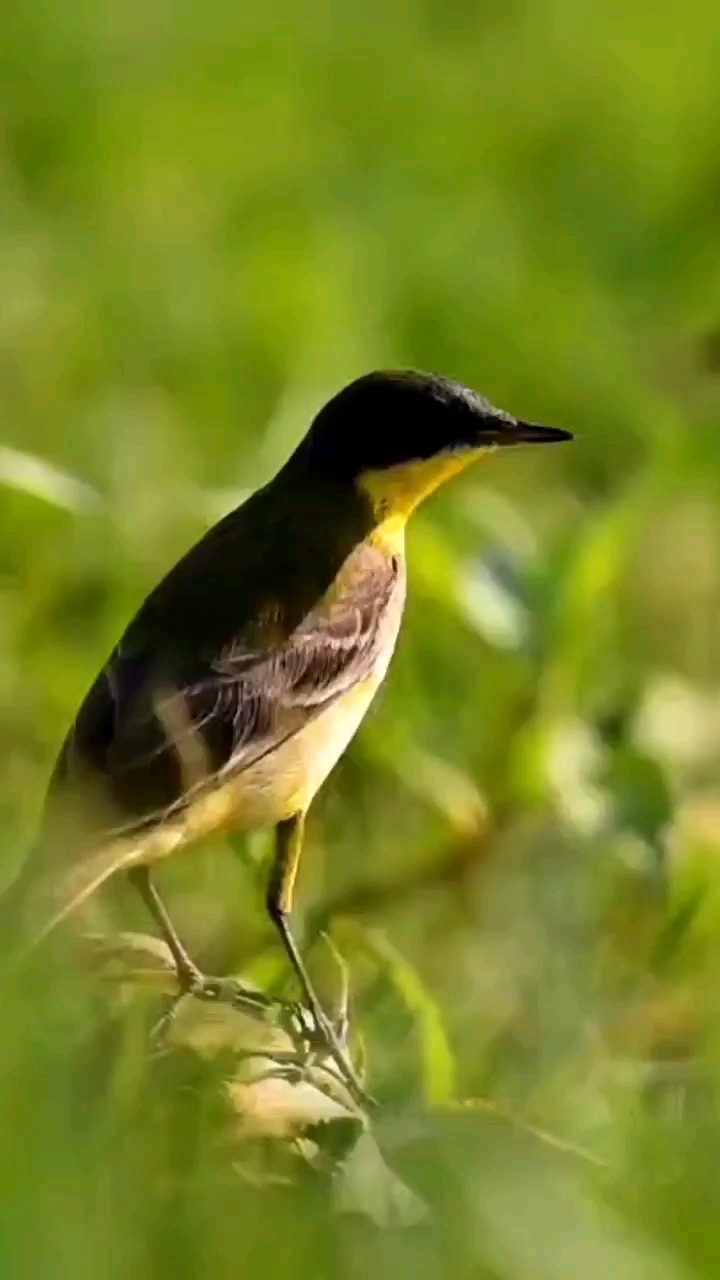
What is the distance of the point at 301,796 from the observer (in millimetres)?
1868

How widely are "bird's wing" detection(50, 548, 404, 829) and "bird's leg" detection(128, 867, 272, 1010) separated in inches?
3.6

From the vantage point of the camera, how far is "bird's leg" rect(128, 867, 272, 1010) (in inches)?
62.6

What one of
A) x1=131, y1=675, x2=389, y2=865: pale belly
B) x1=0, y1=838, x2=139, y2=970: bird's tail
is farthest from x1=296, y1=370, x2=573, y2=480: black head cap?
x1=0, y1=838, x2=139, y2=970: bird's tail

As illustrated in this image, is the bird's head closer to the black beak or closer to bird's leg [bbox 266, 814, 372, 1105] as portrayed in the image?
the black beak

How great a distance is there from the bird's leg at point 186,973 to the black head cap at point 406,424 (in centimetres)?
37

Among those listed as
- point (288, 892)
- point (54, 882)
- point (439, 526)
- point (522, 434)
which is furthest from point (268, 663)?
point (439, 526)

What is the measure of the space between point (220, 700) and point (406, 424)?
0.30 meters

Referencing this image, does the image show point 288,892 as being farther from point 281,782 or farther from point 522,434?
point 522,434

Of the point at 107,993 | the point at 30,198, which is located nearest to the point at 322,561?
the point at 107,993

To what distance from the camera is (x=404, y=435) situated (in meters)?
2.01

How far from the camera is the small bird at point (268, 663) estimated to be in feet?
5.59

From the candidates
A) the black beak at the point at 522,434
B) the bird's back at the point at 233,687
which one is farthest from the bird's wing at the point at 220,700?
the black beak at the point at 522,434

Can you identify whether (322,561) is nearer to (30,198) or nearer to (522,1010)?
(522,1010)

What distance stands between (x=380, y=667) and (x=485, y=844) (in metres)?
0.16
